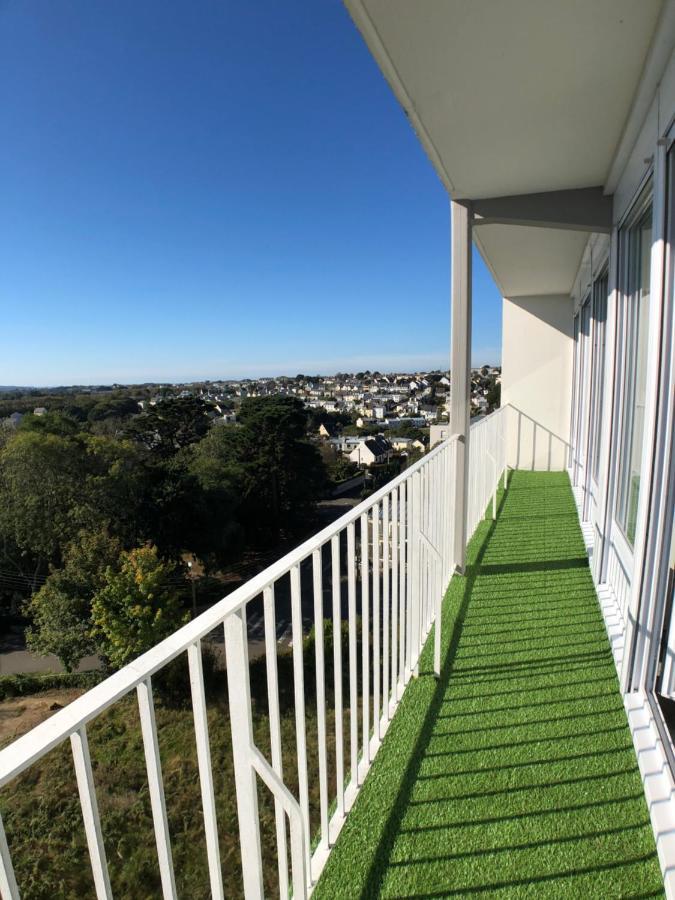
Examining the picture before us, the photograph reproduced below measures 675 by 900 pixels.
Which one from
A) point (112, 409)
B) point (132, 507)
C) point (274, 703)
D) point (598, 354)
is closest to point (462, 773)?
point (274, 703)

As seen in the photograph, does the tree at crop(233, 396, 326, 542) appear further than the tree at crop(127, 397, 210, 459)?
No

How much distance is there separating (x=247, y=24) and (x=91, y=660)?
21714 mm

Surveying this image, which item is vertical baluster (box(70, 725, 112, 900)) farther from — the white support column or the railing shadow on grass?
the white support column

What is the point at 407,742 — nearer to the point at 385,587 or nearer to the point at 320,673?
the point at 385,587

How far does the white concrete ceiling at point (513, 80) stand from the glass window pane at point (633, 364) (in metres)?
0.52

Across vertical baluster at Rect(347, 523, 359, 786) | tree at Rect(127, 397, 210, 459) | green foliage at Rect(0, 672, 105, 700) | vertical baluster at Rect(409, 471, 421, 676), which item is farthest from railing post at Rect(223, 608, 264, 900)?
tree at Rect(127, 397, 210, 459)

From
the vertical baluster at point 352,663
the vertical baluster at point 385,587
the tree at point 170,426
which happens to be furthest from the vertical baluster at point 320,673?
the tree at point 170,426

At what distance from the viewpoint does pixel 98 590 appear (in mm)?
18641

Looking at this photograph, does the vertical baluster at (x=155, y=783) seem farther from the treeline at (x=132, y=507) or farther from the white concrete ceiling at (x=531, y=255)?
the treeline at (x=132, y=507)

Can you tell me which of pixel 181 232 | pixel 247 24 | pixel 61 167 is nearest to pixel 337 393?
pixel 181 232

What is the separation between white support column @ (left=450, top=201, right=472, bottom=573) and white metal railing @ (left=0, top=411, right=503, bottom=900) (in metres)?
0.74

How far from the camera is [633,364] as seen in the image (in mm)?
2441

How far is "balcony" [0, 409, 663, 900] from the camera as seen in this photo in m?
0.74

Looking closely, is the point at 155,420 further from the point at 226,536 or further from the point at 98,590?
the point at 98,590
